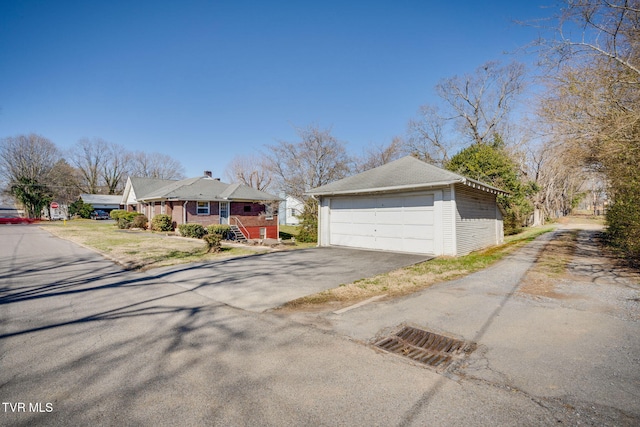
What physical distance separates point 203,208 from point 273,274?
16.4 m

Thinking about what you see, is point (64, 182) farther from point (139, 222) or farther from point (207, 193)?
point (207, 193)

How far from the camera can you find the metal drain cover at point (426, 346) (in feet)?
10.6

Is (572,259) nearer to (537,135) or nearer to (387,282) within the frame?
(537,135)

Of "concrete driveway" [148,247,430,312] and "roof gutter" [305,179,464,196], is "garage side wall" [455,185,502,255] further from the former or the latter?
"concrete driveway" [148,247,430,312]

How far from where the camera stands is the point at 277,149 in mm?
24734

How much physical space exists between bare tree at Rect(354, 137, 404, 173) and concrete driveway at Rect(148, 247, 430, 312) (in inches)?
866

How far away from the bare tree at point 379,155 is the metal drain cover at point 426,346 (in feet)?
91.4

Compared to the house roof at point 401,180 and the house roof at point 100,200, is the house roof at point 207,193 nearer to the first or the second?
the house roof at point 401,180

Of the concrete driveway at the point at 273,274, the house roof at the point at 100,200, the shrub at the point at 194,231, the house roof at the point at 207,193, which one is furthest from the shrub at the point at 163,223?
the house roof at the point at 100,200

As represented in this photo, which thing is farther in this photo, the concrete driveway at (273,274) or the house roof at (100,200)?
the house roof at (100,200)

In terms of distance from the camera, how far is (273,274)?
25.2ft

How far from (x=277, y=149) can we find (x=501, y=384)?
2369cm

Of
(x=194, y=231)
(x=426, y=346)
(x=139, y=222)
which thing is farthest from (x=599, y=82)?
(x=139, y=222)

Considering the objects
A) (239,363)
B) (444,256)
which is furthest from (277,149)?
(239,363)
